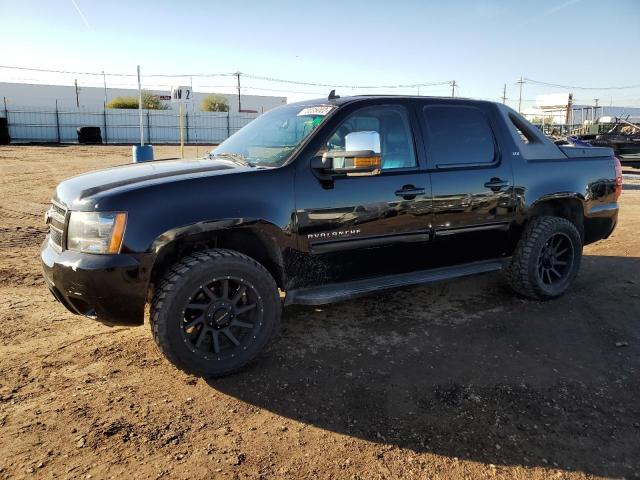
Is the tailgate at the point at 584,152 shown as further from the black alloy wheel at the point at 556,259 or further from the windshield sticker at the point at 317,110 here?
the windshield sticker at the point at 317,110

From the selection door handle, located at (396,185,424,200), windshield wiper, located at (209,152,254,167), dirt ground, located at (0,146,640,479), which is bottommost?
dirt ground, located at (0,146,640,479)

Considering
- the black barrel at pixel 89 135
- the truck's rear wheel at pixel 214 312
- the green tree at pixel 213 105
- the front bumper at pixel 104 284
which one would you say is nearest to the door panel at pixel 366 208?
the truck's rear wheel at pixel 214 312

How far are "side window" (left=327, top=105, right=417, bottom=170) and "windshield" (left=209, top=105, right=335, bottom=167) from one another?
21 centimetres

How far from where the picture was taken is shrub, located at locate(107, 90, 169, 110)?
5259 cm

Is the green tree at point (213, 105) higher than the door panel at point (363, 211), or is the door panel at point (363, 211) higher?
the green tree at point (213, 105)

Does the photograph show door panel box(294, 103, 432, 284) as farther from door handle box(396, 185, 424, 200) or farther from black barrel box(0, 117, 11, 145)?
black barrel box(0, 117, 11, 145)

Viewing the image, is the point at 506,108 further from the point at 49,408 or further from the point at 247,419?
the point at 49,408

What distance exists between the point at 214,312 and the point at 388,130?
1.98m

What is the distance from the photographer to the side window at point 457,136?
425 cm

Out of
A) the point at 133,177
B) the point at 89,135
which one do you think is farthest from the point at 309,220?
the point at 89,135

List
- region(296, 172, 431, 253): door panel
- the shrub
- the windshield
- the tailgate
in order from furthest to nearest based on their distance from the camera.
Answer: the shrub, the tailgate, the windshield, region(296, 172, 431, 253): door panel

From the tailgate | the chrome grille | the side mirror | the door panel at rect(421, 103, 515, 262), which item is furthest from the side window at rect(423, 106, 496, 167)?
the chrome grille

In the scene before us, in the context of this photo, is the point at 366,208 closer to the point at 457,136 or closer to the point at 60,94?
the point at 457,136

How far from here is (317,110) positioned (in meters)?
4.02
